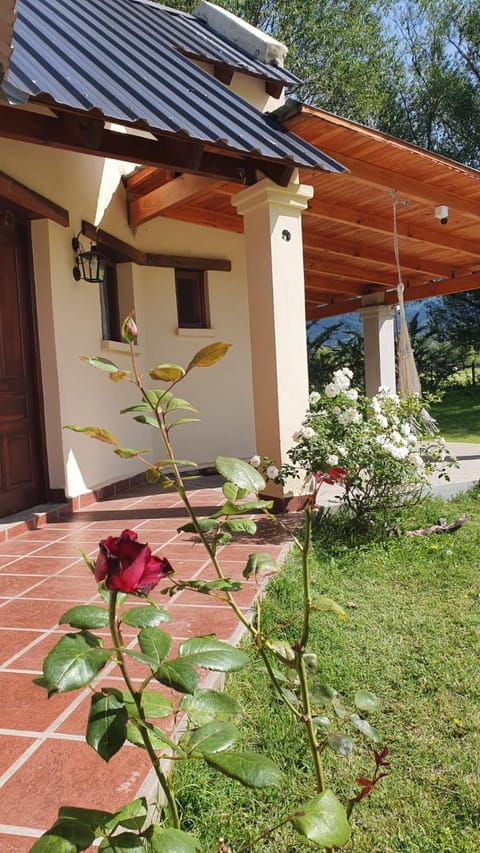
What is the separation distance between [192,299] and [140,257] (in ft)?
3.12

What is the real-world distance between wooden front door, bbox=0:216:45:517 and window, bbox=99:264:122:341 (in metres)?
1.51

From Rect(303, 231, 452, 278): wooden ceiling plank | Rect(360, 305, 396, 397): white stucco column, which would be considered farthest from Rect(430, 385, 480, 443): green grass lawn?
Rect(303, 231, 452, 278): wooden ceiling plank

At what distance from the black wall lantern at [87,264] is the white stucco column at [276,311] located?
1.49 meters

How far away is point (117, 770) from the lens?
1.66 meters

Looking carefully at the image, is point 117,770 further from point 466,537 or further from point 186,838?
point 466,537

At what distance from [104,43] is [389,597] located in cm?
474

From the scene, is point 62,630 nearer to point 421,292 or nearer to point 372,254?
point 372,254

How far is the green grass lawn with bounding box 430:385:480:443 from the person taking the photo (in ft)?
37.5

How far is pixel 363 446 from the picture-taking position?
13.6ft

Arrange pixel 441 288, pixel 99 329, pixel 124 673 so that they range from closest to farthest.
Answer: pixel 124 673 → pixel 99 329 → pixel 441 288

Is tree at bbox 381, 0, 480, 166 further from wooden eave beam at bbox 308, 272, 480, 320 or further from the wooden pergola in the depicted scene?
the wooden pergola

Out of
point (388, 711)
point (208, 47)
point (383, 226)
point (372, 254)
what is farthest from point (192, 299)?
point (388, 711)

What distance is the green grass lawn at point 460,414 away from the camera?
11.4 meters

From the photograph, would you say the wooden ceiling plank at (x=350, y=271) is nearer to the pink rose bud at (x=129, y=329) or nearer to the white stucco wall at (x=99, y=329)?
the white stucco wall at (x=99, y=329)
